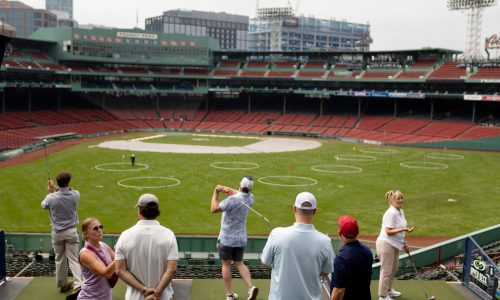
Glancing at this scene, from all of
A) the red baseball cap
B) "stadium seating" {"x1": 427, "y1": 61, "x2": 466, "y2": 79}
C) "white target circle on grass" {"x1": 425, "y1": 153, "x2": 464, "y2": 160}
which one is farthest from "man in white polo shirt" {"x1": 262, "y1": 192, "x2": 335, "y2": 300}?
"stadium seating" {"x1": 427, "y1": 61, "x2": 466, "y2": 79}

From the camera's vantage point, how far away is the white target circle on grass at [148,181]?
127 feet

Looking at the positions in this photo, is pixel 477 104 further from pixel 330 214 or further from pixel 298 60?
pixel 330 214

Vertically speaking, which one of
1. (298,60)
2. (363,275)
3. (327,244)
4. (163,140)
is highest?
(298,60)

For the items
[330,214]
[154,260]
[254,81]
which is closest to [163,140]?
[254,81]

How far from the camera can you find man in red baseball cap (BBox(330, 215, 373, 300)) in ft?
23.1

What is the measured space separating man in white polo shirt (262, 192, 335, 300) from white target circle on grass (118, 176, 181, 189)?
1272 inches

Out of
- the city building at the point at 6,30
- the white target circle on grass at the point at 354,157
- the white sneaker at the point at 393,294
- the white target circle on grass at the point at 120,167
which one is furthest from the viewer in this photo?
the white target circle on grass at the point at 354,157

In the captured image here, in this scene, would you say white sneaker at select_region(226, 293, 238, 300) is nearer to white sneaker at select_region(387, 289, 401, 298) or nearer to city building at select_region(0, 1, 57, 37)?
white sneaker at select_region(387, 289, 401, 298)

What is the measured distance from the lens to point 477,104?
79438mm

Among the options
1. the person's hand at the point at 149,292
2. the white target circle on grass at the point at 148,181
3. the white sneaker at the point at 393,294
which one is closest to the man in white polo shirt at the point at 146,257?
the person's hand at the point at 149,292

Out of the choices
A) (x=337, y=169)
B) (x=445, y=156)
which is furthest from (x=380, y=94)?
(x=337, y=169)

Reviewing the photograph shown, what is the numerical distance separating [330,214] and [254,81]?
7380 cm

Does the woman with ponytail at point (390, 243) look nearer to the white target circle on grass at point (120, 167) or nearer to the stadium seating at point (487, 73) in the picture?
the white target circle on grass at point (120, 167)

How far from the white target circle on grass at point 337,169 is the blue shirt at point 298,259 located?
4074 centimetres
